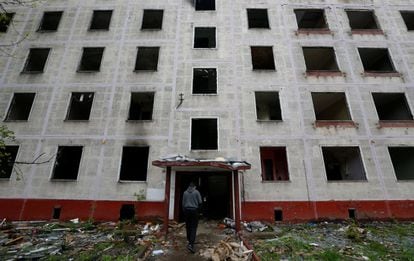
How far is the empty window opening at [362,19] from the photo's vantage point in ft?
53.4

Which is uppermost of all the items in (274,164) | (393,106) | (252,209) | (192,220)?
(393,106)

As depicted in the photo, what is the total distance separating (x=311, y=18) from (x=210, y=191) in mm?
14610

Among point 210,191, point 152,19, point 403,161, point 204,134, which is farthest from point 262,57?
point 403,161

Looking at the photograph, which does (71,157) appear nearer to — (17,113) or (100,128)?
(100,128)

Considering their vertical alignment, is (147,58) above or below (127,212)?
above

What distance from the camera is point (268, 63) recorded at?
1614cm

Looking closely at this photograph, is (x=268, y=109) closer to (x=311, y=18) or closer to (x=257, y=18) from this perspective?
(x=257, y=18)

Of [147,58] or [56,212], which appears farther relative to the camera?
[147,58]

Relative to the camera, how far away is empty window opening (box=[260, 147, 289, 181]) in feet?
46.3

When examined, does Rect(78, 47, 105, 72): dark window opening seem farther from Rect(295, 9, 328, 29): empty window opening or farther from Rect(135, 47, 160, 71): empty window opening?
Rect(295, 9, 328, 29): empty window opening

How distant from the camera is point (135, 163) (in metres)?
14.0

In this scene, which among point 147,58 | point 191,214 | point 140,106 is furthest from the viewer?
point 147,58

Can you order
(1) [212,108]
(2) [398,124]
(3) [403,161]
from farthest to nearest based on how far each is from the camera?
(3) [403,161] < (1) [212,108] < (2) [398,124]

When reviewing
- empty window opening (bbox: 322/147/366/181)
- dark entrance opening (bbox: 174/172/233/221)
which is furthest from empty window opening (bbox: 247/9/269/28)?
dark entrance opening (bbox: 174/172/233/221)
